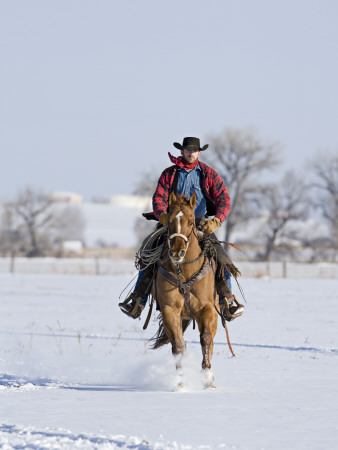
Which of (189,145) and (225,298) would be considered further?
(225,298)

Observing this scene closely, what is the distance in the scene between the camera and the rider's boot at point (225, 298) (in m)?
9.00

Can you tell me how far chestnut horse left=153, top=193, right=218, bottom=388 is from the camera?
816cm

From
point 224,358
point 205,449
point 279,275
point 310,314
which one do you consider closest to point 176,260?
point 205,449

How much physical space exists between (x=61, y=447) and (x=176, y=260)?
2774 mm

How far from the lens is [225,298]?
9.08 metres

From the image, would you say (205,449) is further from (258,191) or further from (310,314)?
(258,191)

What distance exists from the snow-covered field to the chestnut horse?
0.31m

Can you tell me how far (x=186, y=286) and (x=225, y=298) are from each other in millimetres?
910

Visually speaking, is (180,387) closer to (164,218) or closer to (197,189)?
(164,218)

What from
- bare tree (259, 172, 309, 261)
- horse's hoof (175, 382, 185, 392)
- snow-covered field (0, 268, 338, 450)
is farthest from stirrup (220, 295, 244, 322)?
Result: bare tree (259, 172, 309, 261)

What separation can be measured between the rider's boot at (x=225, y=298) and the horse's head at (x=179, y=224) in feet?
3.12

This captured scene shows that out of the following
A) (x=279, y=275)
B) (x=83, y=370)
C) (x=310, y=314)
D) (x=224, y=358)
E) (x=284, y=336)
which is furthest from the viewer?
(x=279, y=275)

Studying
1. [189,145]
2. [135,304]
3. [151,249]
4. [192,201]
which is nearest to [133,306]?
[135,304]

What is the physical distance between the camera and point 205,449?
5551mm
